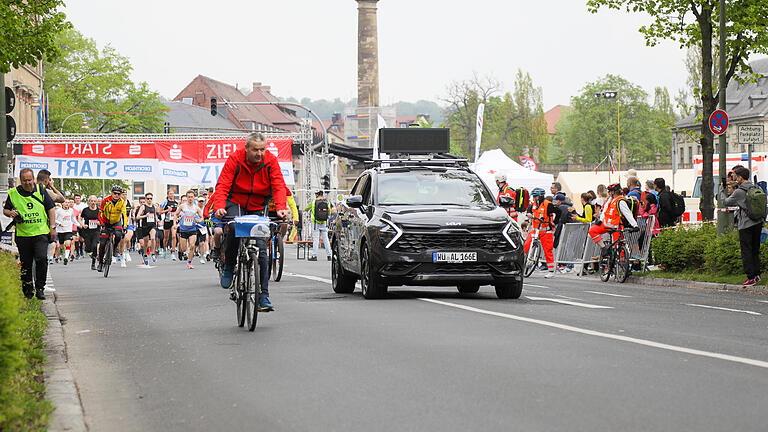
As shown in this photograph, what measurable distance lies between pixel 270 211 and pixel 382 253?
2.64 m

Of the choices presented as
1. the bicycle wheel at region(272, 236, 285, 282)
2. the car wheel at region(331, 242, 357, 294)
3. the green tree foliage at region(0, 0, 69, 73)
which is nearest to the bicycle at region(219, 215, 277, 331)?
the car wheel at region(331, 242, 357, 294)

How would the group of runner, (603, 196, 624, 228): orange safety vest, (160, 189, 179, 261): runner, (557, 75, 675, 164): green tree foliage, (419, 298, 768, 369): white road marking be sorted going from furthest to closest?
(557, 75, 675, 164): green tree foliage
(160, 189, 179, 261): runner
the group of runner
(603, 196, 624, 228): orange safety vest
(419, 298, 768, 369): white road marking

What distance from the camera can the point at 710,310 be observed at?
43.8 ft

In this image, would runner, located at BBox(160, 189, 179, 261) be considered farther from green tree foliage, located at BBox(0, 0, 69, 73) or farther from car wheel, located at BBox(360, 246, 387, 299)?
car wheel, located at BBox(360, 246, 387, 299)

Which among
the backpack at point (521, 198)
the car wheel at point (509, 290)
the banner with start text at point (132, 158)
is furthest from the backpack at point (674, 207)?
the banner with start text at point (132, 158)

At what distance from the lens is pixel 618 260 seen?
21562mm

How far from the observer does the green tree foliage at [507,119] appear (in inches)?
4117

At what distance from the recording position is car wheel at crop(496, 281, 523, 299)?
14.4m

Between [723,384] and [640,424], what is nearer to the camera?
[640,424]

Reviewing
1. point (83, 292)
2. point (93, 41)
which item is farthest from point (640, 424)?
point (93, 41)

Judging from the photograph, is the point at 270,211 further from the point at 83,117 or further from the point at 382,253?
the point at 83,117

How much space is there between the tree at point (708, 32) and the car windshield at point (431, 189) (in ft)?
29.8

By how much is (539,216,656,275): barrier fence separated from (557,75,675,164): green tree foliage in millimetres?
91566

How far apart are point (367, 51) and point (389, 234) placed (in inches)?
3732
